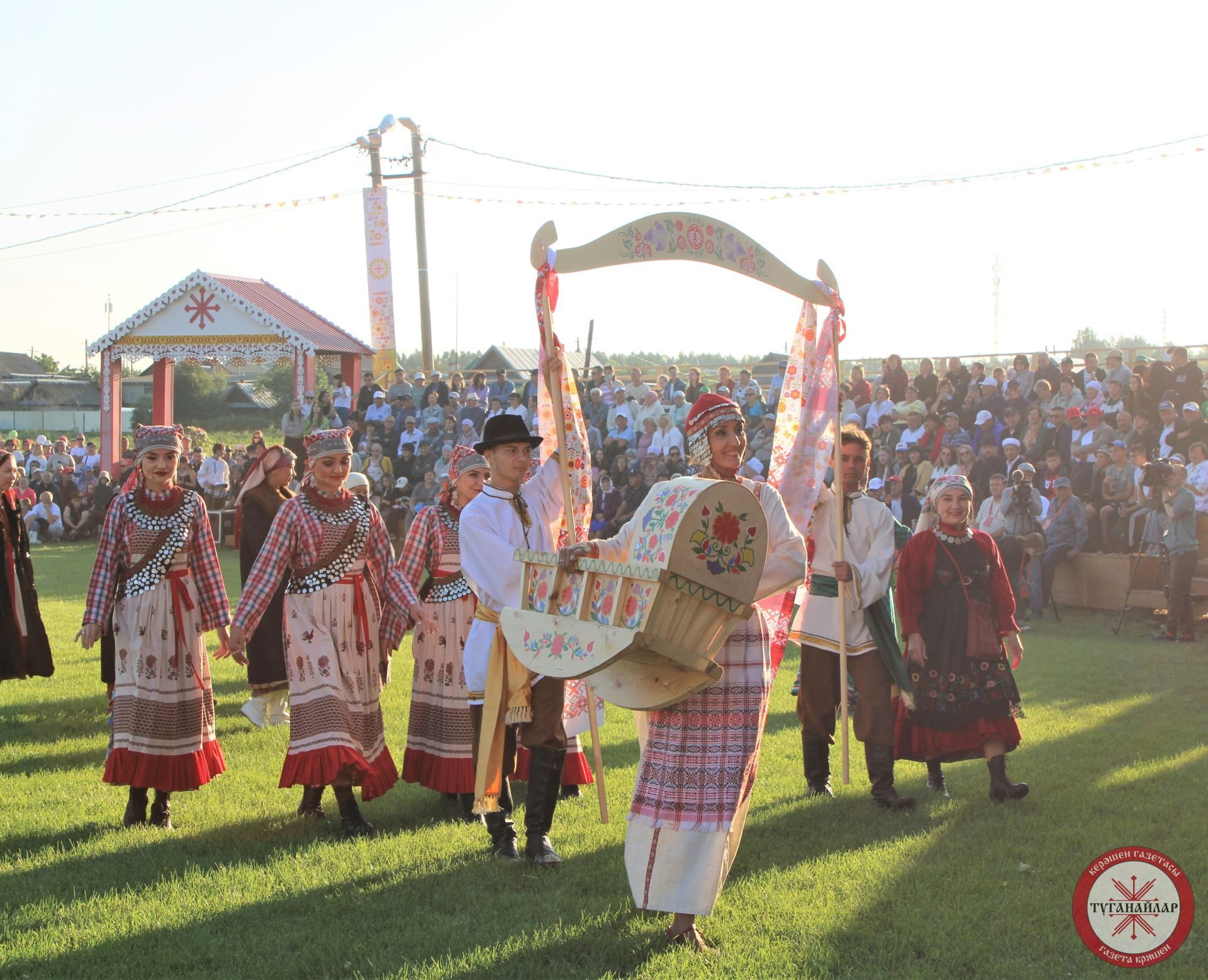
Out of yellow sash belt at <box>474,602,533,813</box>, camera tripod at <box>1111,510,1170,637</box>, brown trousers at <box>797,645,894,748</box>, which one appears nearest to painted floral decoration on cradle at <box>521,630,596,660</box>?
yellow sash belt at <box>474,602,533,813</box>

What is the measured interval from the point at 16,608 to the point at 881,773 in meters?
5.68

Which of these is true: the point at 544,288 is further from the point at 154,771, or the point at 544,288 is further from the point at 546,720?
the point at 154,771

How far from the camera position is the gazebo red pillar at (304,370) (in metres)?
25.9

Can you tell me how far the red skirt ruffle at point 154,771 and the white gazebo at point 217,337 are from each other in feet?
66.9

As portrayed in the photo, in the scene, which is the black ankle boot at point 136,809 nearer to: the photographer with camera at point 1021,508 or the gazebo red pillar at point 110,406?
the photographer with camera at point 1021,508

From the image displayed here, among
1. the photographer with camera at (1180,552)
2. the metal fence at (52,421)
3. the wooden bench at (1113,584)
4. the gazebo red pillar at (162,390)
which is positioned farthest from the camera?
the metal fence at (52,421)

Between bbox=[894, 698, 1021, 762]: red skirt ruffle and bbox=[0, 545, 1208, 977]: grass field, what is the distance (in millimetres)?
266

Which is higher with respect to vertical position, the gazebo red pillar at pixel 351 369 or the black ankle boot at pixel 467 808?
the gazebo red pillar at pixel 351 369

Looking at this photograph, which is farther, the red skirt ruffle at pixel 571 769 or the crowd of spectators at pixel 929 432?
the crowd of spectators at pixel 929 432

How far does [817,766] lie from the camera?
21.4ft

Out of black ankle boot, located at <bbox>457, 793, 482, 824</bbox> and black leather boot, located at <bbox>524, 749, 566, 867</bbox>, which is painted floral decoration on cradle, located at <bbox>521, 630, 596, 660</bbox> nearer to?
black leather boot, located at <bbox>524, 749, 566, 867</bbox>

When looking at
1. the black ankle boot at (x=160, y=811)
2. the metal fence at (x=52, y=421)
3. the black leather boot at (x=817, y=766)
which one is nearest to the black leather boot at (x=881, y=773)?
the black leather boot at (x=817, y=766)

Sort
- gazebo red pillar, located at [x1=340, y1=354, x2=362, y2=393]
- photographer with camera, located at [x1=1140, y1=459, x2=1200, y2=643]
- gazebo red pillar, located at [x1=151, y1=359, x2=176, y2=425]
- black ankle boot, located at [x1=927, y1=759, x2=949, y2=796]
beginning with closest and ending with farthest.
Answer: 1. black ankle boot, located at [x1=927, y1=759, x2=949, y2=796]
2. photographer with camera, located at [x1=1140, y1=459, x2=1200, y2=643]
3. gazebo red pillar, located at [x1=340, y1=354, x2=362, y2=393]
4. gazebo red pillar, located at [x1=151, y1=359, x2=176, y2=425]

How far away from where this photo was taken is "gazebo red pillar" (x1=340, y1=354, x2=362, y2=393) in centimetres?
2766
